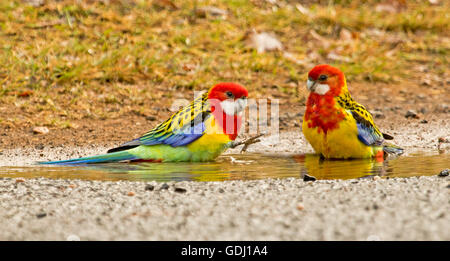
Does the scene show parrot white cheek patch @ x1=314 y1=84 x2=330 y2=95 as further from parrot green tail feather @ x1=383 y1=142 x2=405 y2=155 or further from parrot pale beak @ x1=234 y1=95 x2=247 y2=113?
parrot green tail feather @ x1=383 y1=142 x2=405 y2=155

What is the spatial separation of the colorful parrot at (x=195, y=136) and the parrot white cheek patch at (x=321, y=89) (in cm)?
53

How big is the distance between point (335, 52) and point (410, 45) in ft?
3.95

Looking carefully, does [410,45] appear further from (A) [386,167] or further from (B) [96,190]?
(B) [96,190]

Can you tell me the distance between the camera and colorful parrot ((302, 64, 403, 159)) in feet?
16.7

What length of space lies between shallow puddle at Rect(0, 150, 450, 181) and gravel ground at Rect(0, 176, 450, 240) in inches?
16.9

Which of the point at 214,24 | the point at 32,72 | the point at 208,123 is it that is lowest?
the point at 208,123

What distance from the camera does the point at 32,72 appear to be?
7000 mm

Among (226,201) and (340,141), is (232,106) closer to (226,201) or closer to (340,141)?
(340,141)

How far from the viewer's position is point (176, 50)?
8047 mm

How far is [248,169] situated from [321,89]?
2.90 ft

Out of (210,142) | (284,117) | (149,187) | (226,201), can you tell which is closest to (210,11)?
(284,117)

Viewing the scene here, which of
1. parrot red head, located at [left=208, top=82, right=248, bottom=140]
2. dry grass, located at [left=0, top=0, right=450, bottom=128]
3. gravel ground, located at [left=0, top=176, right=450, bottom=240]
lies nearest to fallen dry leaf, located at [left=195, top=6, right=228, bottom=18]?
dry grass, located at [left=0, top=0, right=450, bottom=128]

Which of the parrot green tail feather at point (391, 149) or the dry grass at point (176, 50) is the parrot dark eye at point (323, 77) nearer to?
the parrot green tail feather at point (391, 149)
